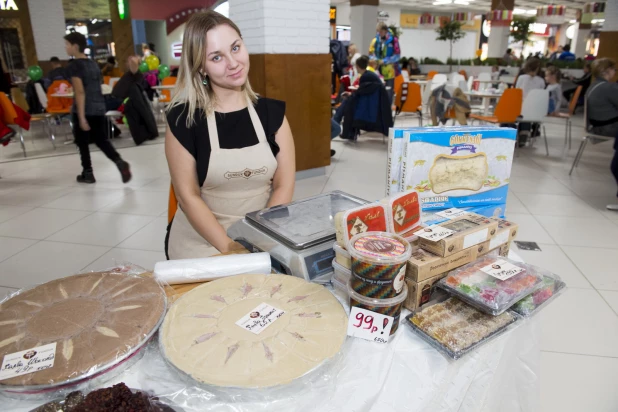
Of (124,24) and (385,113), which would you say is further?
(124,24)

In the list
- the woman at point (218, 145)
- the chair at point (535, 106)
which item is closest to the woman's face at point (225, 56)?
the woman at point (218, 145)

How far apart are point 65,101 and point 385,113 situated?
5.65 meters

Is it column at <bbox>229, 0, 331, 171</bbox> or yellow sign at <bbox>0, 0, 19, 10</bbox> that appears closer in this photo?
column at <bbox>229, 0, 331, 171</bbox>

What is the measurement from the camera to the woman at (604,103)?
14.9ft

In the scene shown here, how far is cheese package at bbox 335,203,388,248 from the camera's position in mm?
885

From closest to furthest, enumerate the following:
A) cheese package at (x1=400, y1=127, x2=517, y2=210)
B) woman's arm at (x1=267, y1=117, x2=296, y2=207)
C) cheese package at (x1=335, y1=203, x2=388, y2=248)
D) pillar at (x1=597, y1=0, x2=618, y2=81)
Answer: cheese package at (x1=335, y1=203, x2=388, y2=248) → cheese package at (x1=400, y1=127, x2=517, y2=210) → woman's arm at (x1=267, y1=117, x2=296, y2=207) → pillar at (x1=597, y1=0, x2=618, y2=81)

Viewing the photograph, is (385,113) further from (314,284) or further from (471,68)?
(471,68)

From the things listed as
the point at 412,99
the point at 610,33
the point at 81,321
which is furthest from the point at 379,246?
the point at 610,33

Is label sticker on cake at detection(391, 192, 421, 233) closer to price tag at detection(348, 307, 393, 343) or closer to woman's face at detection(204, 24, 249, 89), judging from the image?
price tag at detection(348, 307, 393, 343)

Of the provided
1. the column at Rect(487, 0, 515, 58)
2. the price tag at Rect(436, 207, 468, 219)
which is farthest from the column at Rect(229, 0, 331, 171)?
the column at Rect(487, 0, 515, 58)

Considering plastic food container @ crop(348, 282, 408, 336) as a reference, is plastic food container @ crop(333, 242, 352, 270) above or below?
above

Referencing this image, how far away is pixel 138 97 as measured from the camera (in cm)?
642

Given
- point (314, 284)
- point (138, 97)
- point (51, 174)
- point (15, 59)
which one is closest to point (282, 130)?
point (314, 284)

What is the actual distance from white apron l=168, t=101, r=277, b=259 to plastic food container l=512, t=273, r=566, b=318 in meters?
1.01
